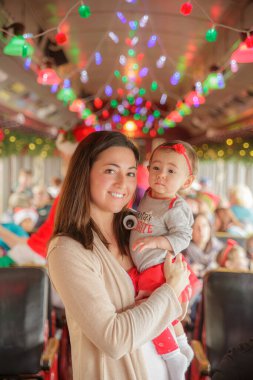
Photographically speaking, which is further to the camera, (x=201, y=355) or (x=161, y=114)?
(x=161, y=114)

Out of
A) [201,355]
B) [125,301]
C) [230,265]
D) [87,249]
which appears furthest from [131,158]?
[230,265]

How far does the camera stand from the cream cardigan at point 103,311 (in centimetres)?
148

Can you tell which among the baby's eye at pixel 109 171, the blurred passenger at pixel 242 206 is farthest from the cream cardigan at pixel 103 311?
the blurred passenger at pixel 242 206

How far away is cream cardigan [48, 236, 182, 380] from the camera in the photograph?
58.2 inches

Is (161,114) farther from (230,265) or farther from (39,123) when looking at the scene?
(230,265)

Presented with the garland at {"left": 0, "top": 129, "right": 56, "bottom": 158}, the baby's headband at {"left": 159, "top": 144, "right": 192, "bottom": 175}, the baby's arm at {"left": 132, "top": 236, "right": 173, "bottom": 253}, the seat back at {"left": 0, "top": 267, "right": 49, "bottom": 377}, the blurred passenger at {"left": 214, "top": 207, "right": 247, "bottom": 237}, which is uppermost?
the garland at {"left": 0, "top": 129, "right": 56, "bottom": 158}

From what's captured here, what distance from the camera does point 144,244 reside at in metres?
1.74

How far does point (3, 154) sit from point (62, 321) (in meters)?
5.18

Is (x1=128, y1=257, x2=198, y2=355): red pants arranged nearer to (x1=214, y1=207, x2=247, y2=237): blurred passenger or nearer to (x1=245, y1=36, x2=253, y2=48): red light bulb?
(x1=245, y1=36, x2=253, y2=48): red light bulb

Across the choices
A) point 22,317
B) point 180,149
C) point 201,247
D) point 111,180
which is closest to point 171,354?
point 111,180

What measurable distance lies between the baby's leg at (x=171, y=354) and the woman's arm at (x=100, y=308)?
204 mm

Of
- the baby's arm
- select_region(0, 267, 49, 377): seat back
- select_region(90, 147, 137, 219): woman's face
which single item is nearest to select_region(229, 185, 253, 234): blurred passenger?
select_region(0, 267, 49, 377): seat back

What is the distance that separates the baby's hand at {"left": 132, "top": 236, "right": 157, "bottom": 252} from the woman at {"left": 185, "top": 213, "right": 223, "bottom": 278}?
7.60 feet

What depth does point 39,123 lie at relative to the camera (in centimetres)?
1116
